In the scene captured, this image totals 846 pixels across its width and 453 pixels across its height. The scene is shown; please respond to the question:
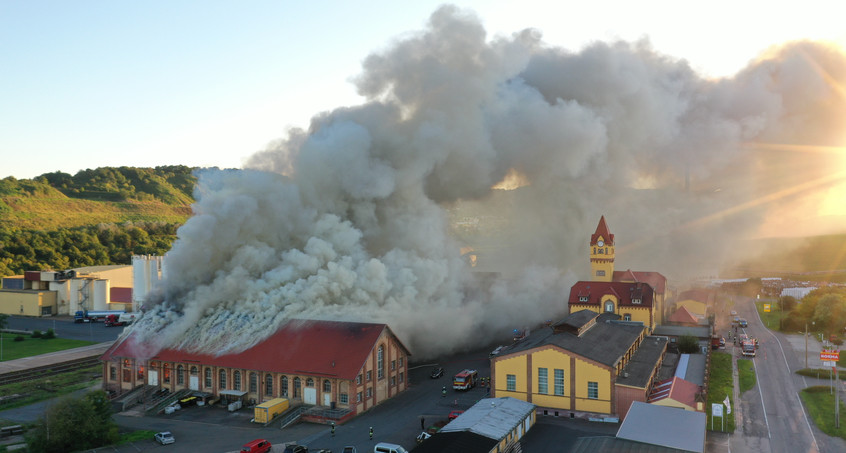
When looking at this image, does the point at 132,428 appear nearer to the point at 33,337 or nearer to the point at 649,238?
the point at 33,337

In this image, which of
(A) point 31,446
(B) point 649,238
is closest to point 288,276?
(A) point 31,446

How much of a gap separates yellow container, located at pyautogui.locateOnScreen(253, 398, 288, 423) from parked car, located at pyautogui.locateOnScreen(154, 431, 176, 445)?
5.18 meters

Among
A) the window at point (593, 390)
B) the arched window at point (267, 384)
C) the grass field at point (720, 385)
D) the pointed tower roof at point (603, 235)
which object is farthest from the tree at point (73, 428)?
the pointed tower roof at point (603, 235)

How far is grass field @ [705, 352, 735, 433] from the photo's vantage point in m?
35.8

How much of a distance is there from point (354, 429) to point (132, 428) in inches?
571

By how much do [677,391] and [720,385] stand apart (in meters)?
10.9

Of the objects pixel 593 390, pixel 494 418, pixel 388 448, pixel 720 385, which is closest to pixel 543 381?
pixel 593 390

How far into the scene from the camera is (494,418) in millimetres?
32812

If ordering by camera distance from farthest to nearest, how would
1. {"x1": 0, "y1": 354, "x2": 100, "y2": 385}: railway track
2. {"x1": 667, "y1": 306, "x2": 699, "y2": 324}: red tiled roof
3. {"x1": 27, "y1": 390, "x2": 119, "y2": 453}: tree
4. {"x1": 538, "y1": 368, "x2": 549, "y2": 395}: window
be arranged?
{"x1": 667, "y1": 306, "x2": 699, "y2": 324}: red tiled roof
{"x1": 0, "y1": 354, "x2": 100, "y2": 385}: railway track
{"x1": 538, "y1": 368, "x2": 549, "y2": 395}: window
{"x1": 27, "y1": 390, "x2": 119, "y2": 453}: tree

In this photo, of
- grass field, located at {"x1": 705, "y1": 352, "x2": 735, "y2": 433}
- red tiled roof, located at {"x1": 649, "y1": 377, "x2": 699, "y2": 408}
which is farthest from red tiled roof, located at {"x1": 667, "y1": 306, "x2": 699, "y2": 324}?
red tiled roof, located at {"x1": 649, "y1": 377, "x2": 699, "y2": 408}

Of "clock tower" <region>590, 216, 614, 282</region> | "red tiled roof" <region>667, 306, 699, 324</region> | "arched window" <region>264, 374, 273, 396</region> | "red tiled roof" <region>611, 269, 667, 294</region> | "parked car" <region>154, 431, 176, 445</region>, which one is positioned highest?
"clock tower" <region>590, 216, 614, 282</region>

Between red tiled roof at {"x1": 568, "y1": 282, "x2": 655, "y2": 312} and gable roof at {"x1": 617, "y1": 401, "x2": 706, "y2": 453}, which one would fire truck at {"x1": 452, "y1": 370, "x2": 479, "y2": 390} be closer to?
gable roof at {"x1": 617, "y1": 401, "x2": 706, "y2": 453}

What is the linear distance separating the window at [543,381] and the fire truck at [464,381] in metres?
7.70

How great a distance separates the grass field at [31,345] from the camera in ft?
211
